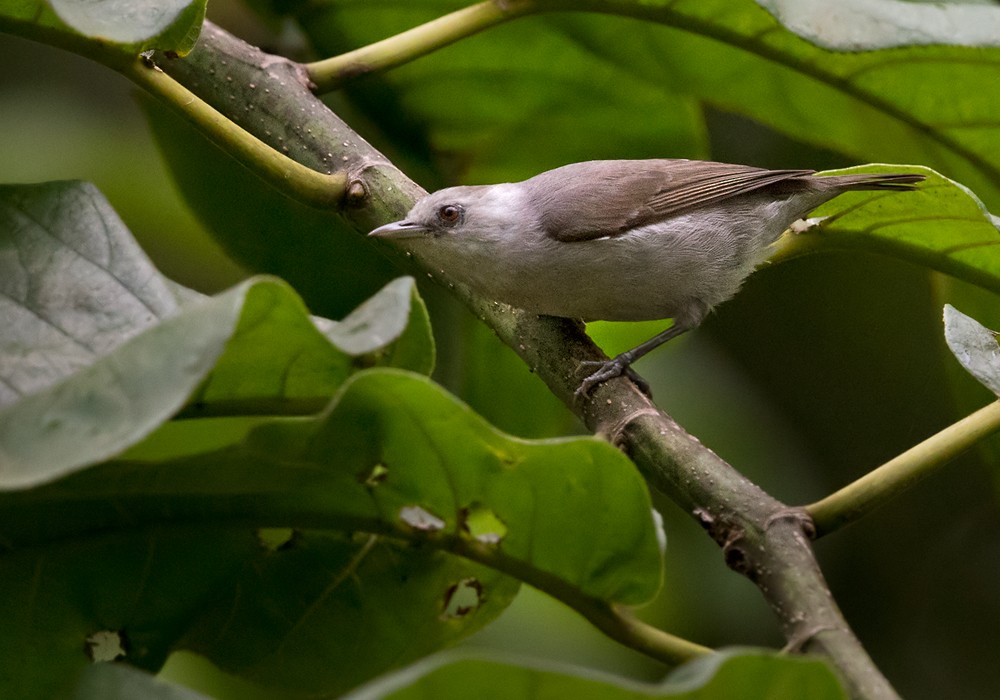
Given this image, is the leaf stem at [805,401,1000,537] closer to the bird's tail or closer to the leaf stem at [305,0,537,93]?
the bird's tail

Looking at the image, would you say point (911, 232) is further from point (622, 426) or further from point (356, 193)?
point (356, 193)

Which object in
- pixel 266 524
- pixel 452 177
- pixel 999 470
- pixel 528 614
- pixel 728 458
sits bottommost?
pixel 528 614

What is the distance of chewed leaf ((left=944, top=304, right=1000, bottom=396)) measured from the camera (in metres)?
2.26

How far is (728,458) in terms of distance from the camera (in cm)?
419

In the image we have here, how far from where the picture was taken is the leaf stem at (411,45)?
289cm

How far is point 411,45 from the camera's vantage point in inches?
115

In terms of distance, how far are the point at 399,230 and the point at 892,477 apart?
1.35 metres

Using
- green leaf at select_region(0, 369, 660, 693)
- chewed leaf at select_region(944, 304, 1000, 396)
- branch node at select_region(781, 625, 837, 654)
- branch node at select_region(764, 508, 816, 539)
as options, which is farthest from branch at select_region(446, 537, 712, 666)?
chewed leaf at select_region(944, 304, 1000, 396)

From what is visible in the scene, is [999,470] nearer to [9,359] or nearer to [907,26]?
[907,26]

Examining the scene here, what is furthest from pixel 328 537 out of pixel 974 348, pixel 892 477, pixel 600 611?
pixel 974 348

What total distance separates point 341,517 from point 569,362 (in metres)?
0.89

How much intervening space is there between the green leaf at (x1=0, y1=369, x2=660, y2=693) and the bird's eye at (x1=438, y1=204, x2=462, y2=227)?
1.36 meters

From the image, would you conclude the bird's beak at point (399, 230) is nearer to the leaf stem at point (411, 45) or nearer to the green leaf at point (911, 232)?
the leaf stem at point (411, 45)

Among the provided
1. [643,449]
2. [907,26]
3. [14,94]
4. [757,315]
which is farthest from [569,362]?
[757,315]
